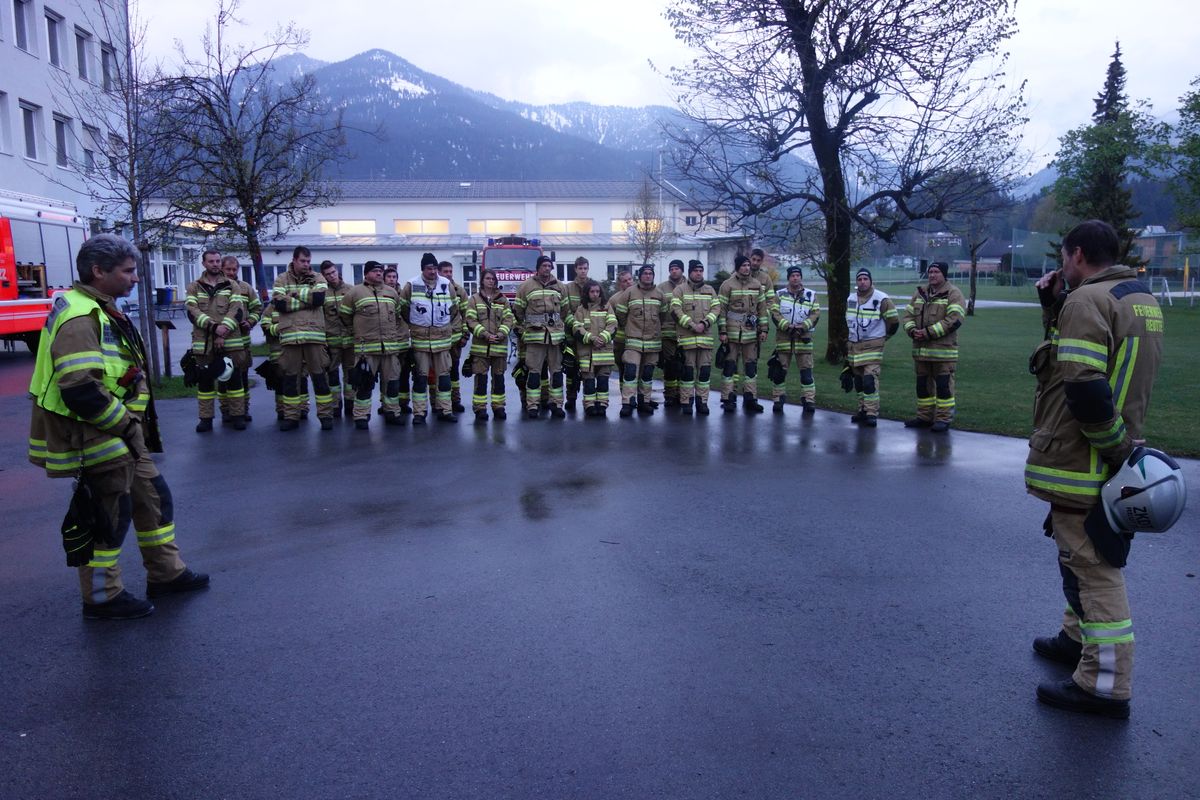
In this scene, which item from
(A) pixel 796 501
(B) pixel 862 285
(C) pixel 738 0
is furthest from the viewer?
(C) pixel 738 0

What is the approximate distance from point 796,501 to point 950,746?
3.94 metres

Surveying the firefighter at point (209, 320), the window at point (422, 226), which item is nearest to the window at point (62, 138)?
the firefighter at point (209, 320)

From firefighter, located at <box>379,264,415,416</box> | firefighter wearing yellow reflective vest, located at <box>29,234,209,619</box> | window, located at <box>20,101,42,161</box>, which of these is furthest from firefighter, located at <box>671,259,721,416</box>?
window, located at <box>20,101,42,161</box>

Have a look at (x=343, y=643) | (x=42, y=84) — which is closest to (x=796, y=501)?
(x=343, y=643)

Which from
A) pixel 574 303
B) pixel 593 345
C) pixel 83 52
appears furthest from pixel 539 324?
pixel 83 52

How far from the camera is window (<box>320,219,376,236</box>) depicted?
60062 mm

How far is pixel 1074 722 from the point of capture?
377 centimetres

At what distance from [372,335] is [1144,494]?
9.15 m

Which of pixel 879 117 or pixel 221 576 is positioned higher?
pixel 879 117

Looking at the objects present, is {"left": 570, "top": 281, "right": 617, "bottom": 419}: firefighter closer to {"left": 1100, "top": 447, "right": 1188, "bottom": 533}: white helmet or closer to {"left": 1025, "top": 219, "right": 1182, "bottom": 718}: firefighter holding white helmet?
{"left": 1025, "top": 219, "right": 1182, "bottom": 718}: firefighter holding white helmet

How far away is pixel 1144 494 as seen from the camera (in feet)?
12.2

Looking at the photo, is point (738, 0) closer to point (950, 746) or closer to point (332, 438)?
point (332, 438)

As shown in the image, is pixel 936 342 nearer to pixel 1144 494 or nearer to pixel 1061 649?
pixel 1061 649

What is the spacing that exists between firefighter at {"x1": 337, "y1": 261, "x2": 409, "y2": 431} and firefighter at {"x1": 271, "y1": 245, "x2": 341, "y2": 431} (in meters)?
0.38
